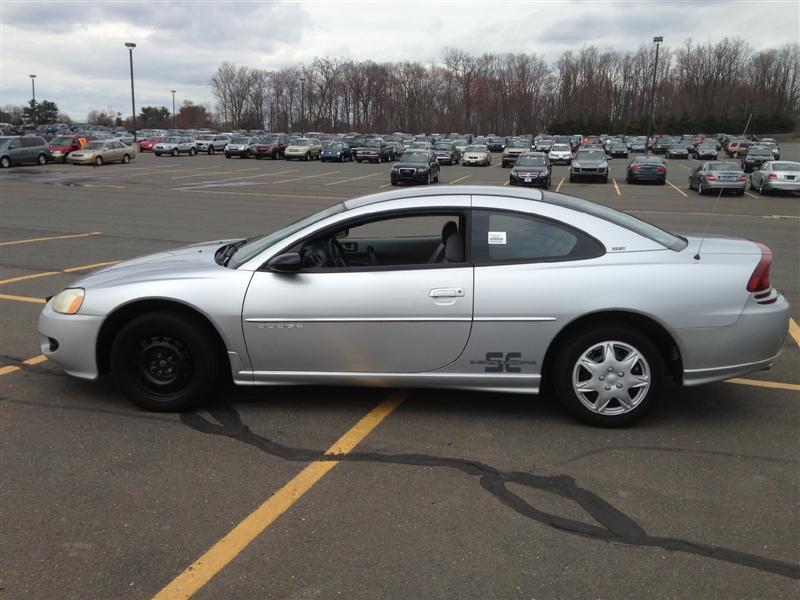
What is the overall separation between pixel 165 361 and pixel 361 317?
1379 millimetres

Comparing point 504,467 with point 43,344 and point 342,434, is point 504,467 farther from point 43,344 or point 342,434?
point 43,344

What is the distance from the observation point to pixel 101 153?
130 ft

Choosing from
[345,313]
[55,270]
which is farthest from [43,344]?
[55,270]

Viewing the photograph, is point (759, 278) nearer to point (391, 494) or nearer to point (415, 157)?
point (391, 494)

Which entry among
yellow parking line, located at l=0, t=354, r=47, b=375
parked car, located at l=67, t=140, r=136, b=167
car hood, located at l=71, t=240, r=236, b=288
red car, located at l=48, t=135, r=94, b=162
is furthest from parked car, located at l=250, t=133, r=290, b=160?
car hood, located at l=71, t=240, r=236, b=288

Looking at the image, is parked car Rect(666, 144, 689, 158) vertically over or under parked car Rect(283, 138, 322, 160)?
over

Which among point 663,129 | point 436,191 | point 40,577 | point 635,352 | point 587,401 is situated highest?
point 663,129

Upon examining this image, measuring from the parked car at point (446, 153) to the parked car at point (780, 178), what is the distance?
23.9 meters

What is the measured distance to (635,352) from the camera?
4.09m

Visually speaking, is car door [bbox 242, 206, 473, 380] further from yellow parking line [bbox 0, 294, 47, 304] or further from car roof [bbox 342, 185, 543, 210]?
yellow parking line [bbox 0, 294, 47, 304]

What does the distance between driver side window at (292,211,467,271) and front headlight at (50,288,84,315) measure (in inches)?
58.9

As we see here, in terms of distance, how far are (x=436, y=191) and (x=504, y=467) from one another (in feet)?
6.37

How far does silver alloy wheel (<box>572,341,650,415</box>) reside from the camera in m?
4.10

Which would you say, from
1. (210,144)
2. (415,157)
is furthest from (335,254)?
(210,144)
